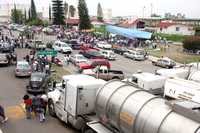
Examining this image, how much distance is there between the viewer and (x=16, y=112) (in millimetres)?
18297

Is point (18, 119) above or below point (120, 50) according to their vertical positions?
below

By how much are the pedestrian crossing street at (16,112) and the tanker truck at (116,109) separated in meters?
1.54

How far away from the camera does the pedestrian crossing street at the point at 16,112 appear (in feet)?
57.3

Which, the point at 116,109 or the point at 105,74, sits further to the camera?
the point at 105,74

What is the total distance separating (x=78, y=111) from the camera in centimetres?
1450

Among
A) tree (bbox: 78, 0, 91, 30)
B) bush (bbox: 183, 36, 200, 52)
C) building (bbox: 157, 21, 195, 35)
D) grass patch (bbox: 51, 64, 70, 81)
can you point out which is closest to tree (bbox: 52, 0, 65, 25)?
tree (bbox: 78, 0, 91, 30)

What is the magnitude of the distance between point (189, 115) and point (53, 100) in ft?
29.5

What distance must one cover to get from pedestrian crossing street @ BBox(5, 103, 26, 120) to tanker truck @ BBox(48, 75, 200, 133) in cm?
154

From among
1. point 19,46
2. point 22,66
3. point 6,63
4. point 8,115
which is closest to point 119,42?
point 19,46

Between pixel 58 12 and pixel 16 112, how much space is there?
8602cm

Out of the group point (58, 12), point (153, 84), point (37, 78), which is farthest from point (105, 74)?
point (58, 12)

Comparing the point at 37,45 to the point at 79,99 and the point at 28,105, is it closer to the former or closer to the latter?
the point at 28,105

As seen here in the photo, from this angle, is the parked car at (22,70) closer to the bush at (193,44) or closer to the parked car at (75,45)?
the parked car at (75,45)

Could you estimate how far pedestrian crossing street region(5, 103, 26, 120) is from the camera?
1745 centimetres
